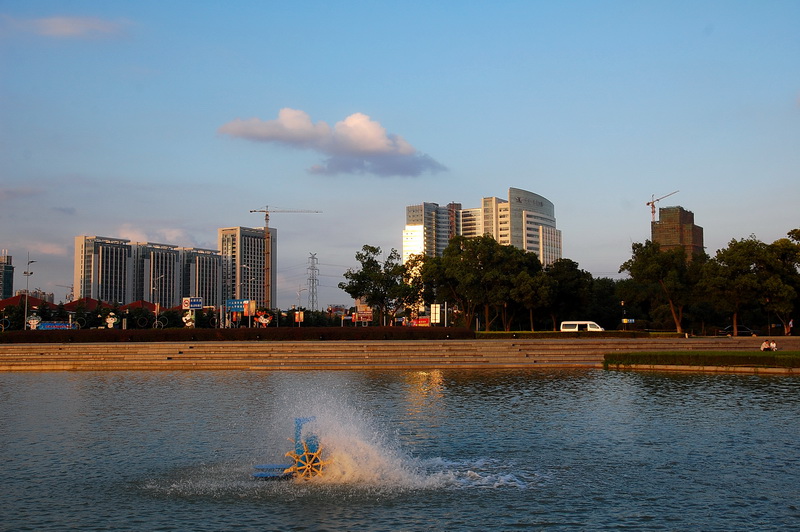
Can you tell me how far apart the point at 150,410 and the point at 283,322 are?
95554 mm

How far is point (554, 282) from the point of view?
6938 centimetres

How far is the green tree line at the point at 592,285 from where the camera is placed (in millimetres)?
58688

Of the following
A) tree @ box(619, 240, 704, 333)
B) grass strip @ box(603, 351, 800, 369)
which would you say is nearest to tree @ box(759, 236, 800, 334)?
tree @ box(619, 240, 704, 333)

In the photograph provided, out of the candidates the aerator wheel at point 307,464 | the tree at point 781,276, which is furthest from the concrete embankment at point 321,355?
the aerator wheel at point 307,464

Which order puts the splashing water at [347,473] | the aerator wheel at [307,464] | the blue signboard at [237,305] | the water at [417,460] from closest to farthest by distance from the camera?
the water at [417,460] → the splashing water at [347,473] → the aerator wheel at [307,464] → the blue signboard at [237,305]

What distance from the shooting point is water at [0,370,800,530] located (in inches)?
430

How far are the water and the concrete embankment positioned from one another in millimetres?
12561

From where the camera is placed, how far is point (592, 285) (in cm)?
7619

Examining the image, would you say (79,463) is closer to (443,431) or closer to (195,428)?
(195,428)

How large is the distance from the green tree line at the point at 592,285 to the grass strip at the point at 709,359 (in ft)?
86.0

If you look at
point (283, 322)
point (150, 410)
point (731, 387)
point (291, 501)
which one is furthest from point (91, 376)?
point (283, 322)

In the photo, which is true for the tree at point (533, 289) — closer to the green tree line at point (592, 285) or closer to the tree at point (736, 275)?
the green tree line at point (592, 285)

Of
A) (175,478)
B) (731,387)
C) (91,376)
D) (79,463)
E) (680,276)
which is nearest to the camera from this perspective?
(175,478)

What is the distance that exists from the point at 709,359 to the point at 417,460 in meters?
24.3
